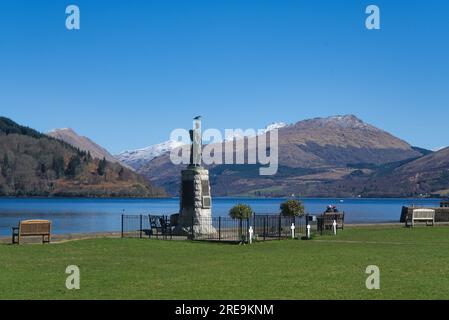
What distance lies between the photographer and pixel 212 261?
2422cm

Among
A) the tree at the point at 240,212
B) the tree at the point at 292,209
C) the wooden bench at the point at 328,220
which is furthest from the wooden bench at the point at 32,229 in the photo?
the tree at the point at 292,209

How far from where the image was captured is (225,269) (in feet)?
69.7

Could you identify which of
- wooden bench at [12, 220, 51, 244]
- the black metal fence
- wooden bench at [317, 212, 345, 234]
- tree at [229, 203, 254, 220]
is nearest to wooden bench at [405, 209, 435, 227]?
wooden bench at [317, 212, 345, 234]

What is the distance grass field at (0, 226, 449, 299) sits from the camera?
16172 millimetres

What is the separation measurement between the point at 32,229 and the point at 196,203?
11169mm

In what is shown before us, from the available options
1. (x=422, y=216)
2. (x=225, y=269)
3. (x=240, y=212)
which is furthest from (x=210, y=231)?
(x=225, y=269)

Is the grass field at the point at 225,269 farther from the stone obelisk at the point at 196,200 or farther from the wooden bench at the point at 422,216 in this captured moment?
the wooden bench at the point at 422,216

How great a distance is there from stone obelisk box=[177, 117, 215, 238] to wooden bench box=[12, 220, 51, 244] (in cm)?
945

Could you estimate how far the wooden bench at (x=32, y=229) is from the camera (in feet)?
105

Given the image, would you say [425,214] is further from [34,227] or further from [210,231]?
[34,227]

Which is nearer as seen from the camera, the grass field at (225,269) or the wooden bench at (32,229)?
the grass field at (225,269)

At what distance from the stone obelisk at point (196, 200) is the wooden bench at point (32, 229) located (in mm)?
9453
